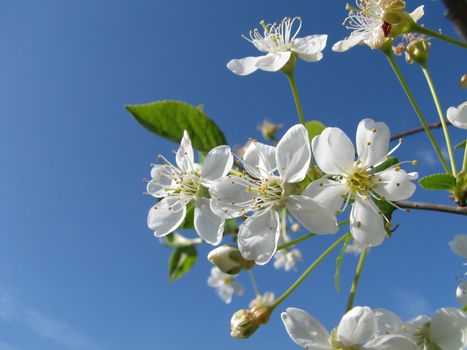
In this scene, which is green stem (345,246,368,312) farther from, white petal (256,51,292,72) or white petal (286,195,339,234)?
white petal (256,51,292,72)

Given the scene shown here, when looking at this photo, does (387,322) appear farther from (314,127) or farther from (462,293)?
(314,127)

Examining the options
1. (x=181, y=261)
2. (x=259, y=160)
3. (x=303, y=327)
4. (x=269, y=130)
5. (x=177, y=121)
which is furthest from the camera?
(x=269, y=130)

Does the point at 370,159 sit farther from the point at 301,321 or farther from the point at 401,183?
the point at 301,321

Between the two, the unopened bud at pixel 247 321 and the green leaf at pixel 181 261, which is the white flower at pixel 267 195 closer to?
the unopened bud at pixel 247 321

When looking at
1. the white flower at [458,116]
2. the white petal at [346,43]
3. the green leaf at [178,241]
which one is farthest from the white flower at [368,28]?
the green leaf at [178,241]

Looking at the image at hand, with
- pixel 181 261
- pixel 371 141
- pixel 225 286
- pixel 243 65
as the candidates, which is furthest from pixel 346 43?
pixel 225 286

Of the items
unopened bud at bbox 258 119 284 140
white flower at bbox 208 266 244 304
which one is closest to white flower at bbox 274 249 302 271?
white flower at bbox 208 266 244 304

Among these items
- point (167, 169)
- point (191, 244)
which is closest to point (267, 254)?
point (167, 169)
